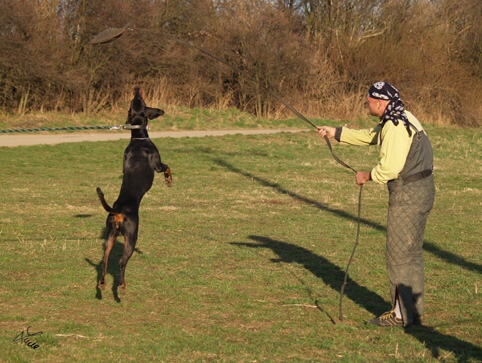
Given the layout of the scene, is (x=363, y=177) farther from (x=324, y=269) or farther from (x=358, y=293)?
(x=324, y=269)

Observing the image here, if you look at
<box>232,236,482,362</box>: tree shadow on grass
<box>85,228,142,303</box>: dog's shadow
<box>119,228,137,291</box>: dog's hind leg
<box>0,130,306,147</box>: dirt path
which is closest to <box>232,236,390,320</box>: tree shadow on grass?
<box>232,236,482,362</box>: tree shadow on grass

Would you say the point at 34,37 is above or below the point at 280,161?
above

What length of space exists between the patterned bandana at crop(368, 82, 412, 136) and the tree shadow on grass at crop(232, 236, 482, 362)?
62.9 inches

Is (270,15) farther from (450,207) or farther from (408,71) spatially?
(450,207)

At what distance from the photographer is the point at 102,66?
28.2 m

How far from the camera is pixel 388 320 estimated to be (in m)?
6.21

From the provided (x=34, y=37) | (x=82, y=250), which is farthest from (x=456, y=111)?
(x=82, y=250)

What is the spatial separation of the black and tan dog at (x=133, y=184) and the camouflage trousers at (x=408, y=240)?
2.27 meters

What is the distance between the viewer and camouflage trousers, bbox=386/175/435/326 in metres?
6.12

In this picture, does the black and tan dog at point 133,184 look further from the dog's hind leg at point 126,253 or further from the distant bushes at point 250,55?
the distant bushes at point 250,55

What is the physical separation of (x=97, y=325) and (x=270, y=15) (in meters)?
28.0

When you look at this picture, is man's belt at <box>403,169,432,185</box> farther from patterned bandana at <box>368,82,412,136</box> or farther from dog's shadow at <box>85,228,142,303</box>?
dog's shadow at <box>85,228,142,303</box>

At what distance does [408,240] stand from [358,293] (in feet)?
4.16

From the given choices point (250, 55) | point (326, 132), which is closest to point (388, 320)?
point (326, 132)
